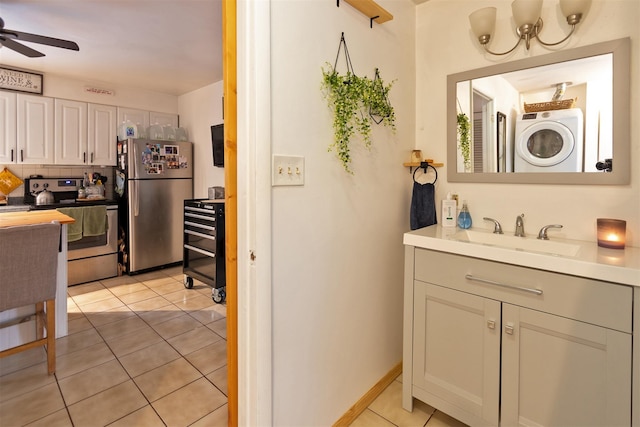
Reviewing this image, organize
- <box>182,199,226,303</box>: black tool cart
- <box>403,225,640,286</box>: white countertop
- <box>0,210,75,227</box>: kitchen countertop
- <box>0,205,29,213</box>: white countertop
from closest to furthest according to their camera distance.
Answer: <box>403,225,640,286</box>: white countertop
<box>0,210,75,227</box>: kitchen countertop
<box>182,199,226,303</box>: black tool cart
<box>0,205,29,213</box>: white countertop

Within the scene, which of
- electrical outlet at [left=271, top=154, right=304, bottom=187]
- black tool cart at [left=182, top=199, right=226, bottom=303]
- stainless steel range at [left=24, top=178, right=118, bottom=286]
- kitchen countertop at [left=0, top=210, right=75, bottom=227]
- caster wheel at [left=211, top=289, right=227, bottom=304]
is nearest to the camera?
electrical outlet at [left=271, top=154, right=304, bottom=187]

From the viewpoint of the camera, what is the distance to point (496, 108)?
6.08 feet

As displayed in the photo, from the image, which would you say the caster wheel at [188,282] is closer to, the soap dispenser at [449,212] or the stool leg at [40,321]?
the stool leg at [40,321]

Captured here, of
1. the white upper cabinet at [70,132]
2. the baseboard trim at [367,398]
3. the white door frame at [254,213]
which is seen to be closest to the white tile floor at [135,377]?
the baseboard trim at [367,398]

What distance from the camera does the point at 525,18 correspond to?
1.63 meters

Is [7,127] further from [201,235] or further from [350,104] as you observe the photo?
[350,104]

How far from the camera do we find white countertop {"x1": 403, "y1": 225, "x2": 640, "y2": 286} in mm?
1153

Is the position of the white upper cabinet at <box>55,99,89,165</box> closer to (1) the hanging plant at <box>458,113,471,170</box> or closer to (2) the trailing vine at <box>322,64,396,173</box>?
(2) the trailing vine at <box>322,64,396,173</box>

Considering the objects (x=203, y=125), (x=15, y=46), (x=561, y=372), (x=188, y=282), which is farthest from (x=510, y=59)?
(x=203, y=125)

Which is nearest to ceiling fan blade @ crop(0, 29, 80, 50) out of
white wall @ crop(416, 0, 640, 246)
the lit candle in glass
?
white wall @ crop(416, 0, 640, 246)

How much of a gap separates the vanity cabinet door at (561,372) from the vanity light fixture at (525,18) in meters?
1.34

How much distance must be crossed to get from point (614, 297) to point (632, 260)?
193 millimetres

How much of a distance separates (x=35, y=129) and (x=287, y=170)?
12.8ft

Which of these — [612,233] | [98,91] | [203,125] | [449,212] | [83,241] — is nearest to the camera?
[612,233]
